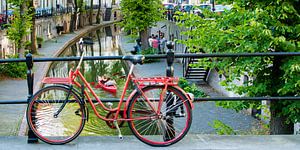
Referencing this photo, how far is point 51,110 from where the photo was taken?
6.68 metres

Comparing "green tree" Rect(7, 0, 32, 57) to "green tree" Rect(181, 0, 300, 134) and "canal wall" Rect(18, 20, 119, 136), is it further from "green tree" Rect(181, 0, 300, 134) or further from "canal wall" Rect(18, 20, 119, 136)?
"green tree" Rect(181, 0, 300, 134)

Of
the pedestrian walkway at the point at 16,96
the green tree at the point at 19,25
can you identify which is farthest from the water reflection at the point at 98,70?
the green tree at the point at 19,25

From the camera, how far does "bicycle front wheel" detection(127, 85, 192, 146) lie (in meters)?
6.38

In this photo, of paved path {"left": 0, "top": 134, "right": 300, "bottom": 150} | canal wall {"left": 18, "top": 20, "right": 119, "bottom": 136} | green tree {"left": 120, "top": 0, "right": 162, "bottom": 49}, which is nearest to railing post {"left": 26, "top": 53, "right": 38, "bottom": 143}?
paved path {"left": 0, "top": 134, "right": 300, "bottom": 150}

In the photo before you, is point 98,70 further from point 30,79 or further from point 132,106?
point 132,106

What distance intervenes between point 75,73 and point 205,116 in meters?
16.7

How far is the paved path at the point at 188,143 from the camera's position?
21.4 ft

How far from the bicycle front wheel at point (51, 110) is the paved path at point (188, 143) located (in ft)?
0.41

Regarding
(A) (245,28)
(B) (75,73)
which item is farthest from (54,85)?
(A) (245,28)

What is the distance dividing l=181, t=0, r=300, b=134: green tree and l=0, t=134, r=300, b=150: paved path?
324 centimetres

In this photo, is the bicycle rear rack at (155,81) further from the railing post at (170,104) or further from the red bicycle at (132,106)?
the railing post at (170,104)

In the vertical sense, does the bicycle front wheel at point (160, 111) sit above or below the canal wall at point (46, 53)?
above

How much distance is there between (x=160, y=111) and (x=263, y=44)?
476 centimetres

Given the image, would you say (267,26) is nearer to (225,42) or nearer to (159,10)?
(225,42)
